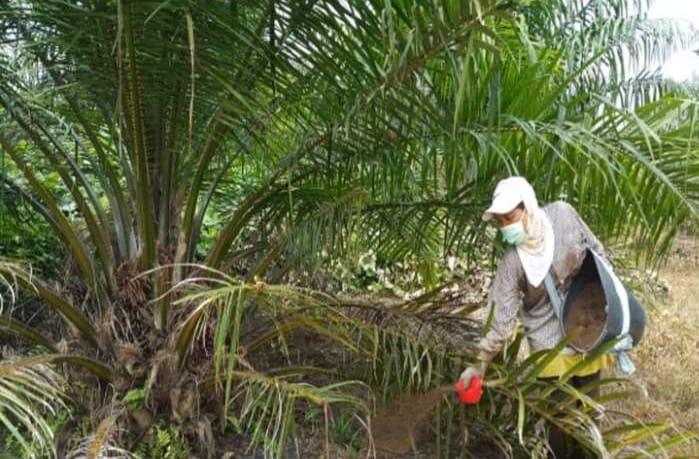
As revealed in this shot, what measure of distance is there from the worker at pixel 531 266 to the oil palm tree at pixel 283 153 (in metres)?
0.17

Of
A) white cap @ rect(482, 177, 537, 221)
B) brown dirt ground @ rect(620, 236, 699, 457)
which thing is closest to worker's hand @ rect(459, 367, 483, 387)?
white cap @ rect(482, 177, 537, 221)

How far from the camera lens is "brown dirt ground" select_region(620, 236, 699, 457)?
12.4 feet

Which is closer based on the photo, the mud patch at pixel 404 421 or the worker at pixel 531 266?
the worker at pixel 531 266

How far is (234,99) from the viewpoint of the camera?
247cm

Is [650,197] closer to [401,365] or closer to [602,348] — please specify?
[602,348]

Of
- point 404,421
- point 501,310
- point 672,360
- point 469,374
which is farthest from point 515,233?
point 672,360

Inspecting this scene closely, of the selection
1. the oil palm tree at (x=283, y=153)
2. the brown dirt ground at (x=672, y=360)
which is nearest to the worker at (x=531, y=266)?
the oil palm tree at (x=283, y=153)

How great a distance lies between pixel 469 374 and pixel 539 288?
40 centimetres

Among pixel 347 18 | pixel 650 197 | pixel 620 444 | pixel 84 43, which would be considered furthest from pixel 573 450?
pixel 84 43

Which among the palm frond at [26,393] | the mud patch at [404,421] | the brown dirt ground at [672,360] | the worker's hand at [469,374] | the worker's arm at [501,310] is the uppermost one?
the palm frond at [26,393]

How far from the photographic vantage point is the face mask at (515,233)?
7.49ft

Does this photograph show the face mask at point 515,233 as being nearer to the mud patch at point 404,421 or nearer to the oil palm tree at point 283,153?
the oil palm tree at point 283,153

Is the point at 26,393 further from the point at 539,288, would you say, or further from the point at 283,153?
the point at 539,288

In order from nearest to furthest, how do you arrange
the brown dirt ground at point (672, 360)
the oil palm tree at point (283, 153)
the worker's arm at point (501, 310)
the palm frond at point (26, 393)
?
the palm frond at point (26, 393) → the oil palm tree at point (283, 153) → the worker's arm at point (501, 310) → the brown dirt ground at point (672, 360)
